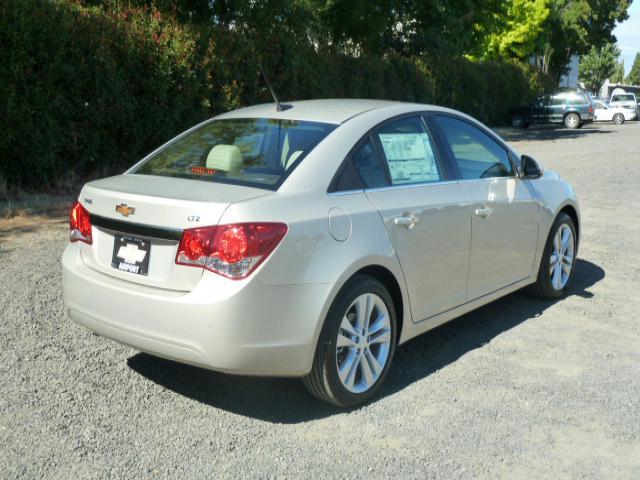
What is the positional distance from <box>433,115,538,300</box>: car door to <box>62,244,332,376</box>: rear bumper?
163 centimetres

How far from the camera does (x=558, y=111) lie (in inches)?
1438

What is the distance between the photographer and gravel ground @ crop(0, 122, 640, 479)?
3.68 metres

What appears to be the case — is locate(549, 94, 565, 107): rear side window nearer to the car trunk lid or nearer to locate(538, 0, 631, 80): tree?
locate(538, 0, 631, 80): tree

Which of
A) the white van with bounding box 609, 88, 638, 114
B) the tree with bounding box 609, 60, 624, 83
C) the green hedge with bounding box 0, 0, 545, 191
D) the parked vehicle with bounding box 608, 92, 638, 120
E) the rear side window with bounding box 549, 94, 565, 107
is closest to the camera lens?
the green hedge with bounding box 0, 0, 545, 191

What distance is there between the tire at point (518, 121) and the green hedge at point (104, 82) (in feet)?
68.4

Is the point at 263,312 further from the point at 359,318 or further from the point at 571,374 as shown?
the point at 571,374

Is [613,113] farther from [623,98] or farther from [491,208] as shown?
[491,208]

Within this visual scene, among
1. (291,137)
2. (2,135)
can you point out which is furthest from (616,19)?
(291,137)

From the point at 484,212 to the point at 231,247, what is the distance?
2135 millimetres

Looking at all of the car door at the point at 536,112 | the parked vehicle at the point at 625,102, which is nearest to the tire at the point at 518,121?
the car door at the point at 536,112

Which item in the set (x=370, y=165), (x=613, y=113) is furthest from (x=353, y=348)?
(x=613, y=113)

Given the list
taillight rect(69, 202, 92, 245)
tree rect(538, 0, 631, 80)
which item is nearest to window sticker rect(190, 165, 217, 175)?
taillight rect(69, 202, 92, 245)

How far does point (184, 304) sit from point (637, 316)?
3.91 meters

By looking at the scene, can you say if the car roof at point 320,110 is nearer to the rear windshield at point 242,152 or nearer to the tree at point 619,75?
the rear windshield at point 242,152
